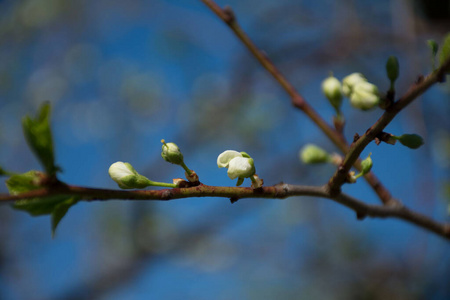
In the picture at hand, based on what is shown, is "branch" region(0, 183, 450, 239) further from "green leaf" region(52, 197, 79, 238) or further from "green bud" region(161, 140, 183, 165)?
"green bud" region(161, 140, 183, 165)

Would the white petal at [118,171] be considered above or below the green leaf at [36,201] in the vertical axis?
above

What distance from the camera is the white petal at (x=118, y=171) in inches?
44.1

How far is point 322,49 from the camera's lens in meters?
4.79

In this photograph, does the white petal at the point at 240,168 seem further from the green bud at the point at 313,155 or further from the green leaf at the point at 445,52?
the green bud at the point at 313,155

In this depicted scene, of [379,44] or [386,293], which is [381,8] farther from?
[386,293]

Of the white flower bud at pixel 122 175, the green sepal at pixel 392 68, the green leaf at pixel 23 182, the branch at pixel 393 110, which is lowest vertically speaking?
the green leaf at pixel 23 182

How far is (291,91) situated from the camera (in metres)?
1.76

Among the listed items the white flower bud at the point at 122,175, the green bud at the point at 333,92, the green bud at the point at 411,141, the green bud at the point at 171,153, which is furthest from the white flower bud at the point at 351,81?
the white flower bud at the point at 122,175

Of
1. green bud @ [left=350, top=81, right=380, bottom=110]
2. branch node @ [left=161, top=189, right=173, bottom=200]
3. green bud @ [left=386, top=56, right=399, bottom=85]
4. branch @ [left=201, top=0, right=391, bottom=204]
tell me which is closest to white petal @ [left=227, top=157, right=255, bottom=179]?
branch node @ [left=161, top=189, right=173, bottom=200]

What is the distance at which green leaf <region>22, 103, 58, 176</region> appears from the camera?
0.85 metres

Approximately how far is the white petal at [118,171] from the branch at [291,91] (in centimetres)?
81

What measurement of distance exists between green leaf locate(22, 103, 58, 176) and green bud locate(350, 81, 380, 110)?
0.85 metres

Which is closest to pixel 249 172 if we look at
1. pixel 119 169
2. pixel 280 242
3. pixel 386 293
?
pixel 119 169

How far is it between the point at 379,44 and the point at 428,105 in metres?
1.02
